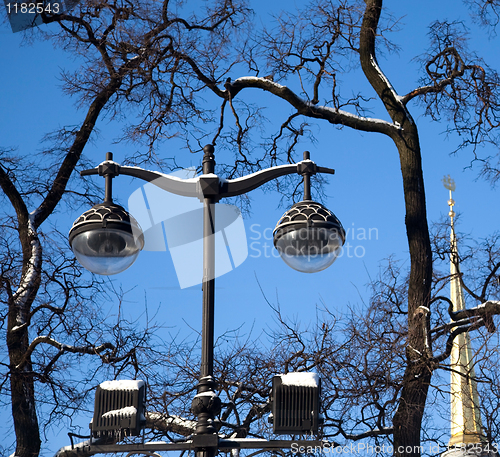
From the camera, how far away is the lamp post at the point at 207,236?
6258mm

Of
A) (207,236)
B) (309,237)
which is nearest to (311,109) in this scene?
(207,236)

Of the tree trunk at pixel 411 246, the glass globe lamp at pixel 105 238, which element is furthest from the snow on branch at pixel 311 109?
the glass globe lamp at pixel 105 238

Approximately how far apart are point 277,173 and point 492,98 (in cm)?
654

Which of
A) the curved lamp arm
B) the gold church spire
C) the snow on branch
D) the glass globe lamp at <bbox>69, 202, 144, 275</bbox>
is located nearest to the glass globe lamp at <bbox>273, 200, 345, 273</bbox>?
the curved lamp arm

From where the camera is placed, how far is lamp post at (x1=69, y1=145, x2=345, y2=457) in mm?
6258

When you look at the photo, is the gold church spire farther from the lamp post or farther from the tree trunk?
the lamp post

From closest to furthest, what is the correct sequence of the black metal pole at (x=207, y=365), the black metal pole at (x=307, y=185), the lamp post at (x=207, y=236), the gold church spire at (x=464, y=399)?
the black metal pole at (x=207, y=365) < the lamp post at (x=207, y=236) < the black metal pole at (x=307, y=185) < the gold church spire at (x=464, y=399)

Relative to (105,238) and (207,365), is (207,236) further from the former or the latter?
(207,365)

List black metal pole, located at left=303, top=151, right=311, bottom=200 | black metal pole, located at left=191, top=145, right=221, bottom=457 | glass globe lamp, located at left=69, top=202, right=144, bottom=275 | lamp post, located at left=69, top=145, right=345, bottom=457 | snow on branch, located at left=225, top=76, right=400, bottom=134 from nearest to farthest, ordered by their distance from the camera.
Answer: black metal pole, located at left=191, top=145, right=221, bottom=457, lamp post, located at left=69, top=145, right=345, bottom=457, glass globe lamp, located at left=69, top=202, right=144, bottom=275, black metal pole, located at left=303, top=151, right=311, bottom=200, snow on branch, located at left=225, top=76, right=400, bottom=134

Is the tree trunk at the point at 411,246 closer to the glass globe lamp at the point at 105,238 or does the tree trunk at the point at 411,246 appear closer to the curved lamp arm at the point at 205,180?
the curved lamp arm at the point at 205,180

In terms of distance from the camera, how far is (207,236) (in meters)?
6.58

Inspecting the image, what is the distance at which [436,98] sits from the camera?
41.7ft

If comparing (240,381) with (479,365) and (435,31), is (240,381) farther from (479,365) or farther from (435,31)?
(435,31)

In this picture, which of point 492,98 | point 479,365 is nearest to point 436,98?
point 492,98
